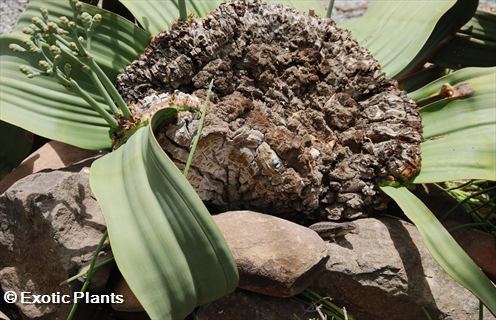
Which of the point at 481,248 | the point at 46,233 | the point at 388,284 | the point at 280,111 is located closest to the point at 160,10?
the point at 280,111

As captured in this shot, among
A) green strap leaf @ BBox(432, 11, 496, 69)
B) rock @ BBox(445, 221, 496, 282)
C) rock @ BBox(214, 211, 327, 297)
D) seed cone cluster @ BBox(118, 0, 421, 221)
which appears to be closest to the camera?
rock @ BBox(214, 211, 327, 297)

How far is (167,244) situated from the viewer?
1.13 metres

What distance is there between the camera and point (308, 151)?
60.0 inches

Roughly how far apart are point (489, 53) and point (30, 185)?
4.54ft

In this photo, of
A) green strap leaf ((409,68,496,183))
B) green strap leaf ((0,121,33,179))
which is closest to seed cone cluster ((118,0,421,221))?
green strap leaf ((409,68,496,183))

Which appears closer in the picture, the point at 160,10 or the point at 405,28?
the point at 160,10

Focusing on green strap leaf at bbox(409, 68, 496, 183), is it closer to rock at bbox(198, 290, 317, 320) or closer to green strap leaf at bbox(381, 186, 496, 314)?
green strap leaf at bbox(381, 186, 496, 314)

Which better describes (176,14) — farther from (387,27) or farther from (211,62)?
(387,27)

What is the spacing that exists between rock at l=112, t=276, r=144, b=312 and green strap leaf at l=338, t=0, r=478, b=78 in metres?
0.91

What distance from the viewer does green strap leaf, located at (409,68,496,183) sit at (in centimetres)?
149

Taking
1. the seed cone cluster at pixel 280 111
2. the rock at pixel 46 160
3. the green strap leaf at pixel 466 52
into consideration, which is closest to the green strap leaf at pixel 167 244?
the seed cone cluster at pixel 280 111

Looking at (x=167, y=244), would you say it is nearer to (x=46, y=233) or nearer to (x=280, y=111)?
(x=46, y=233)

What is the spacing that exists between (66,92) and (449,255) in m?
0.98

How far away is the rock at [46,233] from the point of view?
1.37 meters
